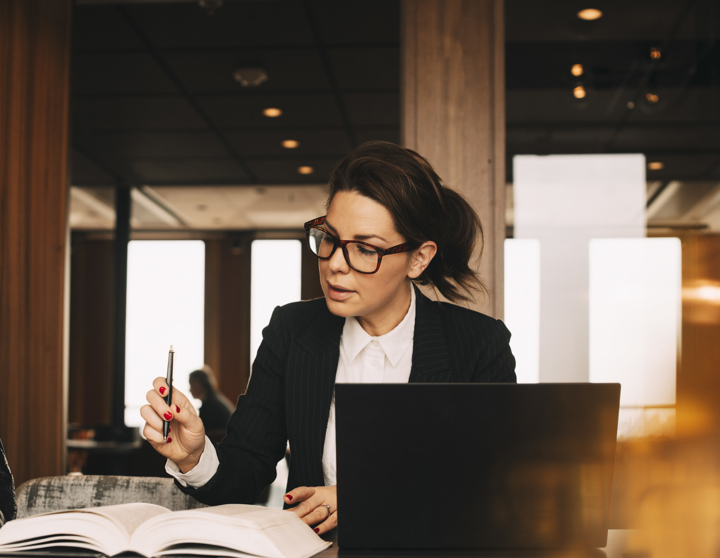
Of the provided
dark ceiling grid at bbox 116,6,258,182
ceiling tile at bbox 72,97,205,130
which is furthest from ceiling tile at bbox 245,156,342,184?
ceiling tile at bbox 72,97,205,130

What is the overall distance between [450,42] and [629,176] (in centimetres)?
86

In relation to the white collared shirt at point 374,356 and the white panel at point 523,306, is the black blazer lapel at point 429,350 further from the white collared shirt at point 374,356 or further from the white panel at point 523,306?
the white panel at point 523,306

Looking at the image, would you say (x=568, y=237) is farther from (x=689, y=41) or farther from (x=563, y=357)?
(x=689, y=41)

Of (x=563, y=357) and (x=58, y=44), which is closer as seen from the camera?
(x=563, y=357)

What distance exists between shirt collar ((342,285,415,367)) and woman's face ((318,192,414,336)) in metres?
0.13

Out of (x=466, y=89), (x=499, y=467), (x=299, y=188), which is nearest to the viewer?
(x=499, y=467)

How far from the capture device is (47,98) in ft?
7.75

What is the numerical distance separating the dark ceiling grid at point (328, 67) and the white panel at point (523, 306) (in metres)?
1.61

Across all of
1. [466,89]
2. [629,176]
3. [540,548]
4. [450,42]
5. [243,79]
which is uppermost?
[243,79]

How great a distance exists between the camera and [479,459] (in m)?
0.76

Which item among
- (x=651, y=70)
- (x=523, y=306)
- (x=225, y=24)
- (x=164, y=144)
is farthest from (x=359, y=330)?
(x=164, y=144)

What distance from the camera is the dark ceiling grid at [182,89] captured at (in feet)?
10.3

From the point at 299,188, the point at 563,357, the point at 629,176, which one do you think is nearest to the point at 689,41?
the point at 629,176

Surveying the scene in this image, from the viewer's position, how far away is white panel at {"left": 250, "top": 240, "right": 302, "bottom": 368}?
854 centimetres
